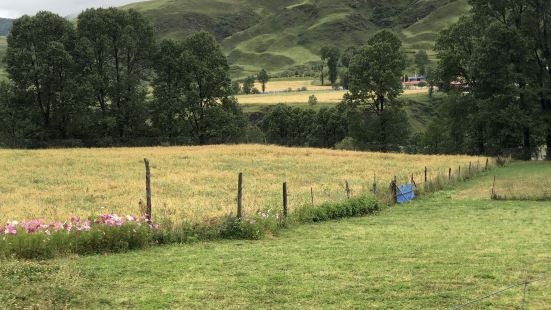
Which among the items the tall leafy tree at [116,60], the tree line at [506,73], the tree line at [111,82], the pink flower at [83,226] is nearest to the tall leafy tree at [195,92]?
the tree line at [111,82]

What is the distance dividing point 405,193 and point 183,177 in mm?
14734

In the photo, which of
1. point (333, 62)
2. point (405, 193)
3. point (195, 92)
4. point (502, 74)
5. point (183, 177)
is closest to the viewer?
point (405, 193)

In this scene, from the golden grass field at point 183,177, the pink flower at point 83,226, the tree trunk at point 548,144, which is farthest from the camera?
the tree trunk at point 548,144

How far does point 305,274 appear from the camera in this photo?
394 inches

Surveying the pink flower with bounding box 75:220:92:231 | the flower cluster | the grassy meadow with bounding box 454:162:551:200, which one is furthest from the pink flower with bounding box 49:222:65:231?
the grassy meadow with bounding box 454:162:551:200

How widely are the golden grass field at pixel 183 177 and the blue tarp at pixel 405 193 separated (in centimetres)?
169

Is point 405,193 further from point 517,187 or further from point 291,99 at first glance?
point 291,99

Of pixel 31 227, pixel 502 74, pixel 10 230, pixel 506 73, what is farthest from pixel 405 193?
pixel 502 74

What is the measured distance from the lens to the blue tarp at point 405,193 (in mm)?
24766

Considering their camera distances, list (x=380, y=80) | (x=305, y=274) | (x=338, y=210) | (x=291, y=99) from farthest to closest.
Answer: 1. (x=291, y=99)
2. (x=380, y=80)
3. (x=338, y=210)
4. (x=305, y=274)

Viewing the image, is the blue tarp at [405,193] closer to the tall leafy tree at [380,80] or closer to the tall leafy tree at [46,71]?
the tall leafy tree at [380,80]

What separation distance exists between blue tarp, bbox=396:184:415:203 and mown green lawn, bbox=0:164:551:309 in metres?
8.56

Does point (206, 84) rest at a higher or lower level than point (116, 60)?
lower

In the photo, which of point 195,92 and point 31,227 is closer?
point 31,227
